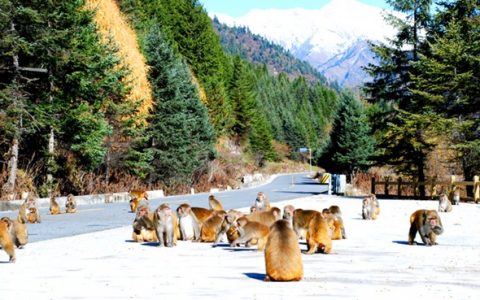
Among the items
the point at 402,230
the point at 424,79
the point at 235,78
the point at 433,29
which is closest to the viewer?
the point at 402,230

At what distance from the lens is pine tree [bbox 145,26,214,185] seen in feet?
166

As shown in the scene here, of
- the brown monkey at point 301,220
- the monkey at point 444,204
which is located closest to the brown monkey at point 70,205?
the brown monkey at point 301,220

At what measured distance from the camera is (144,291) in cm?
865

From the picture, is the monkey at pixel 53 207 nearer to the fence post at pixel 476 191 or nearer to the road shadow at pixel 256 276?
the road shadow at pixel 256 276

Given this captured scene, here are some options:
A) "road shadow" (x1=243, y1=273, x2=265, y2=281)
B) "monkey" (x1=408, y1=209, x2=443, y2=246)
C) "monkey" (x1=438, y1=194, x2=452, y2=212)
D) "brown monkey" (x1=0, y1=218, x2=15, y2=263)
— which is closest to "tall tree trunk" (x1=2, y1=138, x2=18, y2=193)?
"monkey" (x1=438, y1=194, x2=452, y2=212)

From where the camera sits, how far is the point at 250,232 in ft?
45.2

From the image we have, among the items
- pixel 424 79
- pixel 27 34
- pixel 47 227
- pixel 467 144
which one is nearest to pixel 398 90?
pixel 424 79

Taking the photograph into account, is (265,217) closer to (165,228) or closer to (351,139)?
(165,228)

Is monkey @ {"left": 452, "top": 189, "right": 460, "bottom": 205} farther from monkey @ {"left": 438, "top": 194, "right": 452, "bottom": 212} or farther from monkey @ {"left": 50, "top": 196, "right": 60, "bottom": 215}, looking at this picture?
monkey @ {"left": 50, "top": 196, "right": 60, "bottom": 215}

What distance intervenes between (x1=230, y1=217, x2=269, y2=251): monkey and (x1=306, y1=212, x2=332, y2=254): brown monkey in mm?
1158

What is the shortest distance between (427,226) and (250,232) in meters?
4.19

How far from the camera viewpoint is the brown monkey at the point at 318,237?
12.7 meters

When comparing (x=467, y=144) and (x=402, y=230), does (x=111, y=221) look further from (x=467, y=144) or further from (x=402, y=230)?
(x=467, y=144)

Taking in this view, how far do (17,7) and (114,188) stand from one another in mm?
14359
